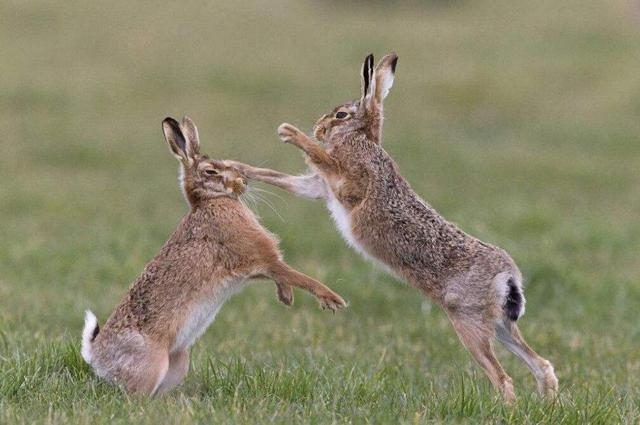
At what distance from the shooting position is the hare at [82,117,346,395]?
5.25 m

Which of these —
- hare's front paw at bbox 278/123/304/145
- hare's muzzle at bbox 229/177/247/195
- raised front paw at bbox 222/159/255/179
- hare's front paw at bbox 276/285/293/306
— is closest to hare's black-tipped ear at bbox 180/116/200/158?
raised front paw at bbox 222/159/255/179

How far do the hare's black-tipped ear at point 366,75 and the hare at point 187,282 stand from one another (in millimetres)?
982

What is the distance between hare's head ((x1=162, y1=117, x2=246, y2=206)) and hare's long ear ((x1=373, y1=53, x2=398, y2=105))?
3.48 feet

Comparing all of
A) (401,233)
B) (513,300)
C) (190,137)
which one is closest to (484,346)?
(513,300)

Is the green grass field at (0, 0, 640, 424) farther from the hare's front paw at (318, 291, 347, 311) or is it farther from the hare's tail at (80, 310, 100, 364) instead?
the hare's front paw at (318, 291, 347, 311)

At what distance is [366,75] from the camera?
617cm

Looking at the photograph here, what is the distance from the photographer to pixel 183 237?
18.5 feet

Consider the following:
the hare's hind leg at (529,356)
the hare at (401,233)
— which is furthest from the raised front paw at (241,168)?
the hare's hind leg at (529,356)

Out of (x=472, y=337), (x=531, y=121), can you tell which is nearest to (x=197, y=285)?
(x=472, y=337)

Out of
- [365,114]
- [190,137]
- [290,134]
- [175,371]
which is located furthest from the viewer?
[365,114]

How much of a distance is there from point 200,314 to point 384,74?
191 cm

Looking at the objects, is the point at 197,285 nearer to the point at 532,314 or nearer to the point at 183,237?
the point at 183,237

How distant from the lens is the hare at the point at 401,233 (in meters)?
5.54

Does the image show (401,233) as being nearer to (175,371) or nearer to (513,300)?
(513,300)
